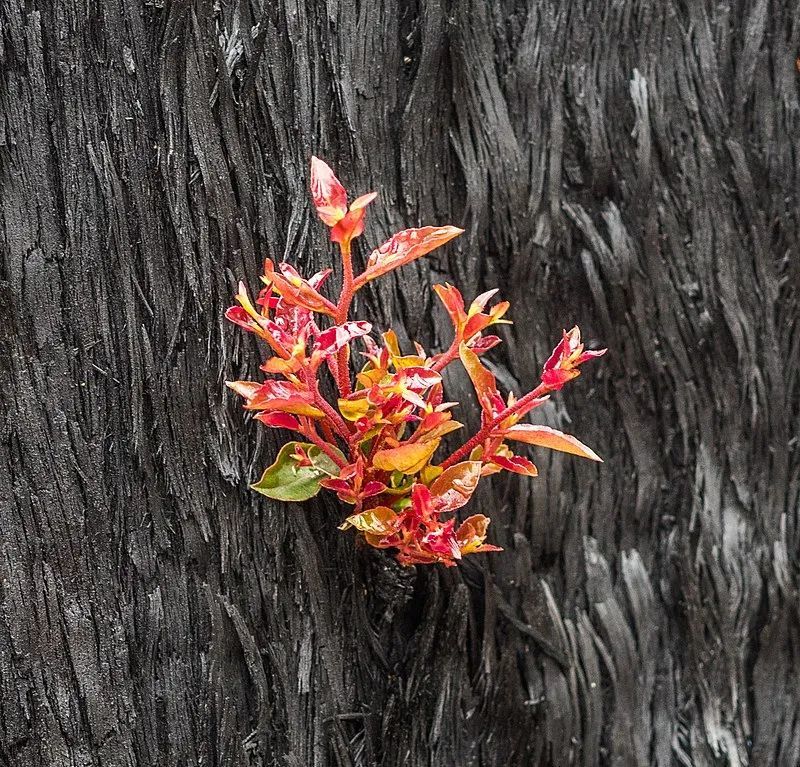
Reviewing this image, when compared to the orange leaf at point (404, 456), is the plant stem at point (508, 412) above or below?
above

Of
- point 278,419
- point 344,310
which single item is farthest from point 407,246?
point 278,419

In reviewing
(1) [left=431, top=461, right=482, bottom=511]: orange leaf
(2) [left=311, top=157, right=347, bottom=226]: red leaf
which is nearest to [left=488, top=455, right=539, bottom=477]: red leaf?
(1) [left=431, top=461, right=482, bottom=511]: orange leaf

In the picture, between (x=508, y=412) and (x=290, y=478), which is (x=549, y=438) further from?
(x=290, y=478)

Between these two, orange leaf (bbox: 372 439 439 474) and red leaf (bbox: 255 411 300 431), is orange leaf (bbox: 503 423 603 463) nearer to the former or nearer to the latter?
orange leaf (bbox: 372 439 439 474)

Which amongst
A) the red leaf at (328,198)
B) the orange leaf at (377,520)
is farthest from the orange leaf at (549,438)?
the red leaf at (328,198)

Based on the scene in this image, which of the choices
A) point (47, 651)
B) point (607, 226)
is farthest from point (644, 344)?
point (47, 651)

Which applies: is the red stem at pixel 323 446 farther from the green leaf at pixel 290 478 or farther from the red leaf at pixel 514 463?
the red leaf at pixel 514 463
